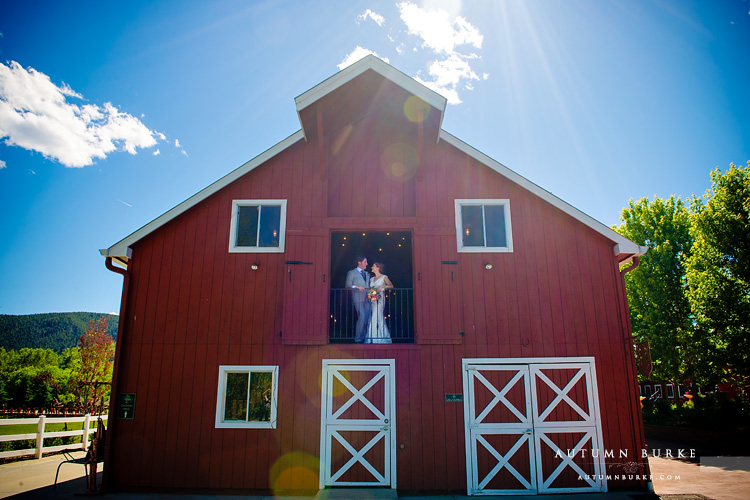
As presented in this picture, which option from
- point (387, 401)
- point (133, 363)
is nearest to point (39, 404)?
point (133, 363)

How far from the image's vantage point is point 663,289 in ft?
64.3

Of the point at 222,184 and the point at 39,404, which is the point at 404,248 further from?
the point at 39,404

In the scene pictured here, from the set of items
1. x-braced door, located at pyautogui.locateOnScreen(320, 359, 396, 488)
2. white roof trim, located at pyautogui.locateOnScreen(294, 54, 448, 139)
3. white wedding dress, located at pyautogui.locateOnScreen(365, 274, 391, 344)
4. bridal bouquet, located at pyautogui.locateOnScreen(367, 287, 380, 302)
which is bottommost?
x-braced door, located at pyautogui.locateOnScreen(320, 359, 396, 488)

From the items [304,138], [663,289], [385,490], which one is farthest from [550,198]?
[663,289]

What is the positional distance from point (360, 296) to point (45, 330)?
351 ft

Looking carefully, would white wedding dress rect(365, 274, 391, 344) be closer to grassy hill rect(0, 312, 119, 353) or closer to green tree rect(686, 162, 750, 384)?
green tree rect(686, 162, 750, 384)

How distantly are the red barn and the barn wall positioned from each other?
0.11ft

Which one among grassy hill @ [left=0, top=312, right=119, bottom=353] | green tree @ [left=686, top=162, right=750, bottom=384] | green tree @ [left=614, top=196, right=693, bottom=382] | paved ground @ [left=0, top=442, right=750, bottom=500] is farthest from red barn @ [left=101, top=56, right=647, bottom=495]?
grassy hill @ [left=0, top=312, right=119, bottom=353]

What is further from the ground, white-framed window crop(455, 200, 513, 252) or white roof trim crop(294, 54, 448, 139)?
white roof trim crop(294, 54, 448, 139)

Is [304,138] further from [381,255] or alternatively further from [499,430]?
[499,430]

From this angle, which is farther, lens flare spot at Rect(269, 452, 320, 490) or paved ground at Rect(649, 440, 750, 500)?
lens flare spot at Rect(269, 452, 320, 490)

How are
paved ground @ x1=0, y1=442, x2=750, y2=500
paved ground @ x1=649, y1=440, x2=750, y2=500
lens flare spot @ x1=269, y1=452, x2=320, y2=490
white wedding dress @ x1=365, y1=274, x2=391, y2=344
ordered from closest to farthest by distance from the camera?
paved ground @ x1=0, y1=442, x2=750, y2=500 < paved ground @ x1=649, y1=440, x2=750, y2=500 < lens flare spot @ x1=269, y1=452, x2=320, y2=490 < white wedding dress @ x1=365, y1=274, x2=391, y2=344

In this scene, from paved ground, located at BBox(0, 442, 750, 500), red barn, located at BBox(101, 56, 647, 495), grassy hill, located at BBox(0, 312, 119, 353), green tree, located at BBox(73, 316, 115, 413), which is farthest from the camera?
grassy hill, located at BBox(0, 312, 119, 353)

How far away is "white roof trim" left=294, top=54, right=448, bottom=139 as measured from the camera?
8.59 m
